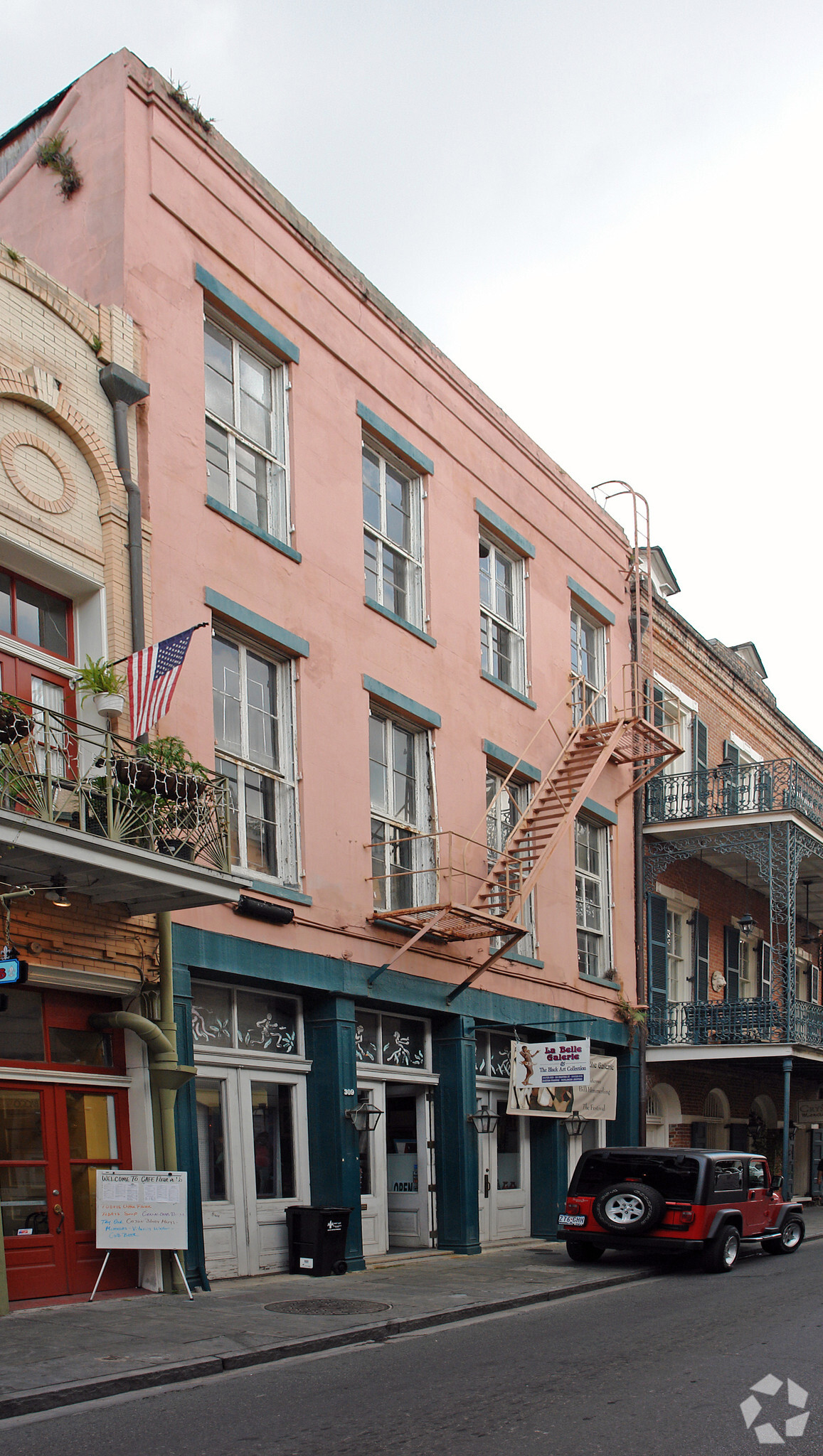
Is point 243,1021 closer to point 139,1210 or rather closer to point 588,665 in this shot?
point 139,1210

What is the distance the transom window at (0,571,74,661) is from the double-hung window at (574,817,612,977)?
10.5m

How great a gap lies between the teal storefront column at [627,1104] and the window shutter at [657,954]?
3.30ft

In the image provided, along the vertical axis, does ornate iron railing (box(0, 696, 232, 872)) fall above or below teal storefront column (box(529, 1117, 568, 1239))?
above

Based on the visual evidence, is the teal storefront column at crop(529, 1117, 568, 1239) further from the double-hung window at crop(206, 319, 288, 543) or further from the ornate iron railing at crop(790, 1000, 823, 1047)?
the double-hung window at crop(206, 319, 288, 543)

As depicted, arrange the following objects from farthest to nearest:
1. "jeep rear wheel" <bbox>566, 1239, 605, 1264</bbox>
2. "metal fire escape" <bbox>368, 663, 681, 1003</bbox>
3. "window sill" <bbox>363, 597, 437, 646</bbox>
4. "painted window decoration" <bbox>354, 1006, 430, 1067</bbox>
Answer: "window sill" <bbox>363, 597, 437, 646</bbox> → "metal fire escape" <bbox>368, 663, 681, 1003</bbox> → "painted window decoration" <bbox>354, 1006, 430, 1067</bbox> → "jeep rear wheel" <bbox>566, 1239, 605, 1264</bbox>

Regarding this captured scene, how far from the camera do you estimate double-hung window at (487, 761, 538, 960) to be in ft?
59.2

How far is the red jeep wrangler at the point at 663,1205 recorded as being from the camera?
13.7m

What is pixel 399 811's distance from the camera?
53.7ft

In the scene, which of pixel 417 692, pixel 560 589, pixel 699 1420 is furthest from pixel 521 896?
pixel 699 1420

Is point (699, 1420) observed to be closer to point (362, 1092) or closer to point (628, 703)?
point (362, 1092)

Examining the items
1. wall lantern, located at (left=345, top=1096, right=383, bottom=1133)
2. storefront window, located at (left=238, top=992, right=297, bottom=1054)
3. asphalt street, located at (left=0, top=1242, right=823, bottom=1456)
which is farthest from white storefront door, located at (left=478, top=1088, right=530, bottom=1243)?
asphalt street, located at (left=0, top=1242, right=823, bottom=1456)

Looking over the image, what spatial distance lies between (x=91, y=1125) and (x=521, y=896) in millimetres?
6697

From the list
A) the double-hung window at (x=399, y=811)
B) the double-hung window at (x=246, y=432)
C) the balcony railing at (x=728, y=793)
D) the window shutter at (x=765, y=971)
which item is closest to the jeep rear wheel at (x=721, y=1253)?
the double-hung window at (x=399, y=811)

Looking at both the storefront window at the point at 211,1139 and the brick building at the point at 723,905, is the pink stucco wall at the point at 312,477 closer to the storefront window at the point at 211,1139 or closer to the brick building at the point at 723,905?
the storefront window at the point at 211,1139
